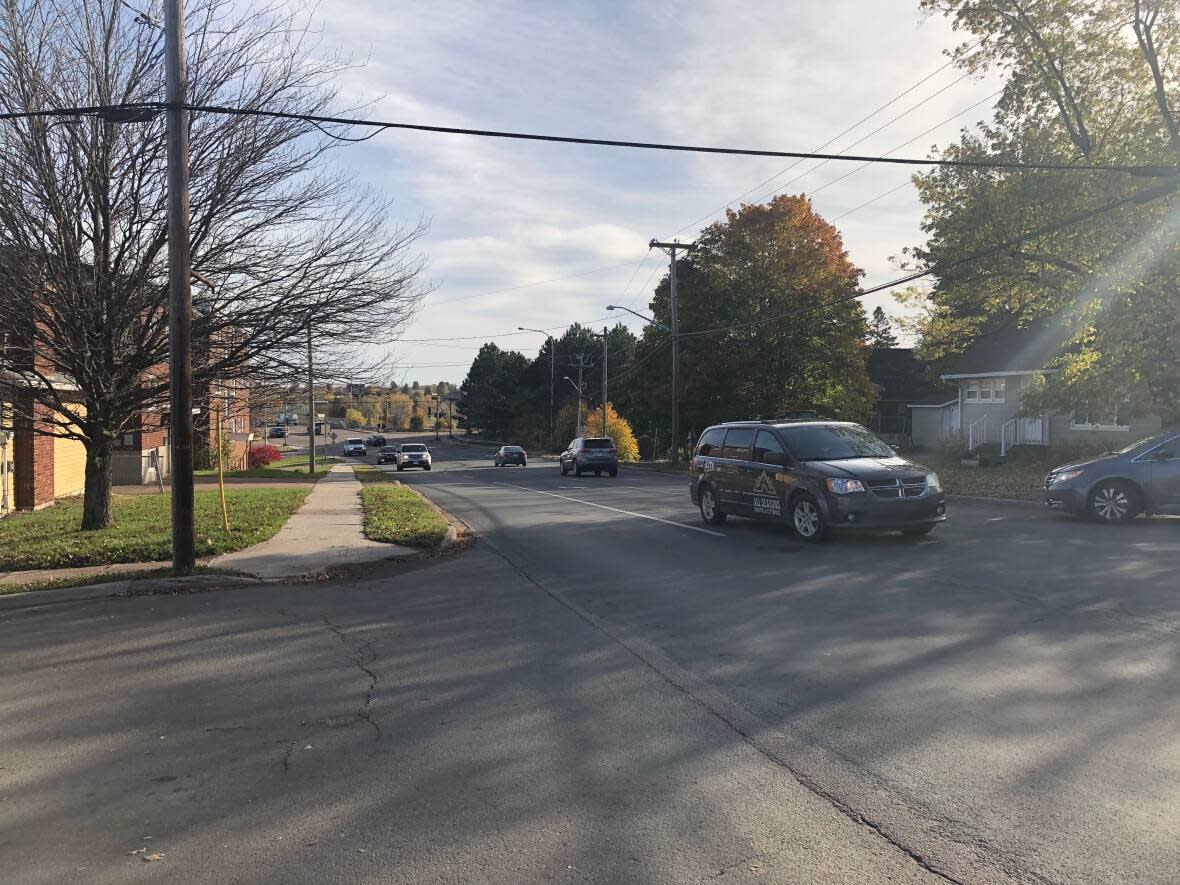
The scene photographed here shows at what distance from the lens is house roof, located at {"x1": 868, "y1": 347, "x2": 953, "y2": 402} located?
181 feet

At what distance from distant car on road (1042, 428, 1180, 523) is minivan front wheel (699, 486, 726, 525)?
17.5 ft

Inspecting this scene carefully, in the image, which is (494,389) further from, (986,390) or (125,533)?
(125,533)

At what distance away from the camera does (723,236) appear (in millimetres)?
40812

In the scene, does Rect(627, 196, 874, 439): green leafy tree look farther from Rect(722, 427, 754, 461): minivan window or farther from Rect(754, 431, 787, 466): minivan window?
Rect(754, 431, 787, 466): minivan window

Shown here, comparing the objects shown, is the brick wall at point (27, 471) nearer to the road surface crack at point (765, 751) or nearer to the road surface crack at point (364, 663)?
the road surface crack at point (364, 663)

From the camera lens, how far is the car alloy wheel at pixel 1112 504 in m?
13.6

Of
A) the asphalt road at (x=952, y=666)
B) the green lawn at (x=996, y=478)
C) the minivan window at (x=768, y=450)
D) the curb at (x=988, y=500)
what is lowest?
the asphalt road at (x=952, y=666)

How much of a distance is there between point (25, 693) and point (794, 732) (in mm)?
5114

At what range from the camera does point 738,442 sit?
14312 mm

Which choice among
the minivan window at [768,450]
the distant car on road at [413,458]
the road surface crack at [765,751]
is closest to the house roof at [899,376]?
the distant car on road at [413,458]

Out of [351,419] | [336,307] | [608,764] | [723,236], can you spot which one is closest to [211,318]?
[336,307]

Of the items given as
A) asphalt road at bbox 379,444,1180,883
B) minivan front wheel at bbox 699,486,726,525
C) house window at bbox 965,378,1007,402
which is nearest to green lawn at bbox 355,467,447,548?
asphalt road at bbox 379,444,1180,883

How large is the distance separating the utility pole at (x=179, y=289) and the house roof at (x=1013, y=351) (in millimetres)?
26813

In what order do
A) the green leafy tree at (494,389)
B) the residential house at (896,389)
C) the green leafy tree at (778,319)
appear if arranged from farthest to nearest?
the green leafy tree at (494,389), the residential house at (896,389), the green leafy tree at (778,319)
